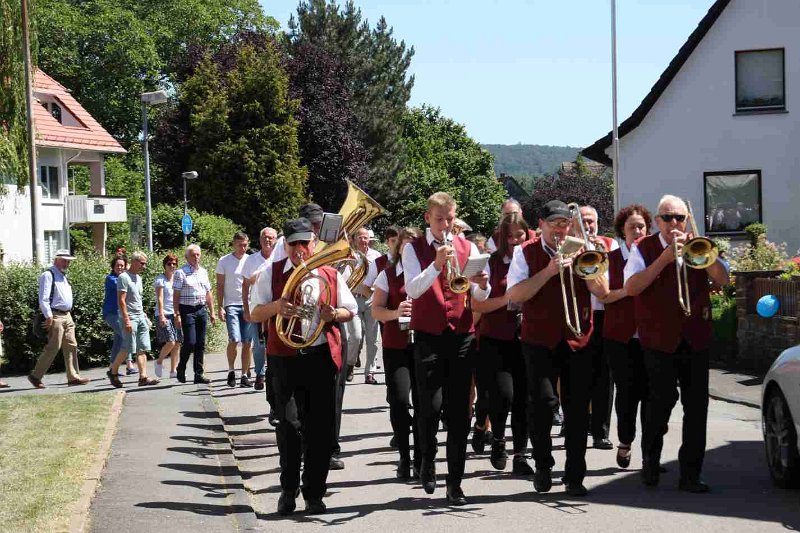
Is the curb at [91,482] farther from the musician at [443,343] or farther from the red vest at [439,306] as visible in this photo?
the red vest at [439,306]

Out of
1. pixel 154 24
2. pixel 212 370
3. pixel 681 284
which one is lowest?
pixel 212 370

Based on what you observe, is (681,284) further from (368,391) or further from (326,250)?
(368,391)

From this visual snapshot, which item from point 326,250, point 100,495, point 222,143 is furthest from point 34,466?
point 222,143

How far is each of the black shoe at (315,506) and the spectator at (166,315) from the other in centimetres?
945

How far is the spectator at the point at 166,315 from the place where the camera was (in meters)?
17.7

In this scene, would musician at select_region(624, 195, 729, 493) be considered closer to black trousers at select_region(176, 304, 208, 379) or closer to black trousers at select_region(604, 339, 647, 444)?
black trousers at select_region(604, 339, 647, 444)

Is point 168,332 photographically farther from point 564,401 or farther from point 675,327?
point 675,327

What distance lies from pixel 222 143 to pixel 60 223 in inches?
322

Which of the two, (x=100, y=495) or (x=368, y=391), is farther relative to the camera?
(x=368, y=391)

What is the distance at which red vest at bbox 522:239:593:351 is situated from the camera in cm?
872

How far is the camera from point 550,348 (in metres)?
8.73

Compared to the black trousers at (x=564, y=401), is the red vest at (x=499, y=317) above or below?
above

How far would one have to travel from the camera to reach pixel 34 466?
10336 mm

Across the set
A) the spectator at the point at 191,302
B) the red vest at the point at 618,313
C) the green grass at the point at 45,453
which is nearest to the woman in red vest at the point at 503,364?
the red vest at the point at 618,313
